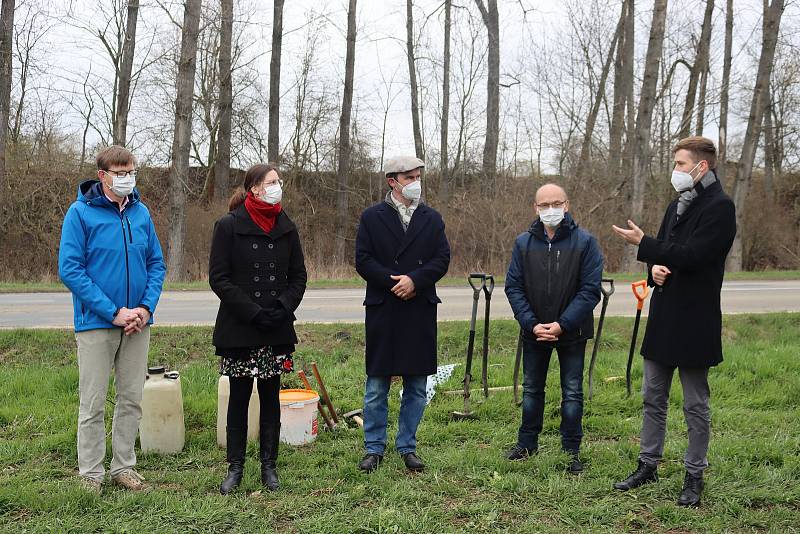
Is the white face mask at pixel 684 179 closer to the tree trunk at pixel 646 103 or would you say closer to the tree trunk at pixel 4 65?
the tree trunk at pixel 646 103

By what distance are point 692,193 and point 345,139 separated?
2398 cm

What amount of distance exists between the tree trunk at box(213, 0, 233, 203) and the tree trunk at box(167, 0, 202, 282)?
10.5 ft

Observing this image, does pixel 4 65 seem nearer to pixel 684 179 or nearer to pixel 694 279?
pixel 684 179

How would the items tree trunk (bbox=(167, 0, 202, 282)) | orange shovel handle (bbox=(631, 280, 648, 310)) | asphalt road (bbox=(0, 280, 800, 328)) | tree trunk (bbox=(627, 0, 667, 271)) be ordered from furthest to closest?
tree trunk (bbox=(627, 0, 667, 271))
tree trunk (bbox=(167, 0, 202, 282))
asphalt road (bbox=(0, 280, 800, 328))
orange shovel handle (bbox=(631, 280, 648, 310))

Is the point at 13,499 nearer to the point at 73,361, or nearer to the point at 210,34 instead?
the point at 73,361

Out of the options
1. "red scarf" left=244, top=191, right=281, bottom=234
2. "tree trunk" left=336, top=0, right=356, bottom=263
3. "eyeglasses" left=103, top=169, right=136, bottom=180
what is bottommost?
"red scarf" left=244, top=191, right=281, bottom=234

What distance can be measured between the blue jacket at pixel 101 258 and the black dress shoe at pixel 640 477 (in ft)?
11.0

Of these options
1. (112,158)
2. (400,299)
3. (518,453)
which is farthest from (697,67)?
(112,158)

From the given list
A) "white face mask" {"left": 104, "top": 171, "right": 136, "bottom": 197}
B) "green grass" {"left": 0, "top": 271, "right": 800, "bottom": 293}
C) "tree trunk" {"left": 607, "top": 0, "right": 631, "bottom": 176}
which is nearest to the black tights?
"white face mask" {"left": 104, "top": 171, "right": 136, "bottom": 197}

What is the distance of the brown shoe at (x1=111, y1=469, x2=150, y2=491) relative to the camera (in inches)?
179

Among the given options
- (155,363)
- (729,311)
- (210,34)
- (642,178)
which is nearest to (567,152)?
(642,178)

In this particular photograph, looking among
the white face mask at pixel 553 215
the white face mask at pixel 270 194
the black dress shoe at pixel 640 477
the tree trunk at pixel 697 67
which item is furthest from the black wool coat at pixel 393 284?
the tree trunk at pixel 697 67

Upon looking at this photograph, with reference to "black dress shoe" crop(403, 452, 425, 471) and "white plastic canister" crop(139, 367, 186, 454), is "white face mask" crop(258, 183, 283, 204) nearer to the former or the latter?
"white plastic canister" crop(139, 367, 186, 454)

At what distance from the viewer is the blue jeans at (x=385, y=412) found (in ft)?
16.5
